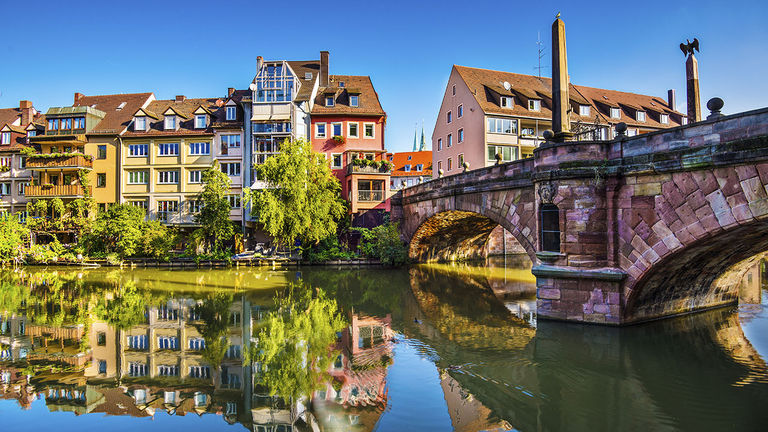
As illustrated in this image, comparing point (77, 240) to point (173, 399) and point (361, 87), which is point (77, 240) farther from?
point (173, 399)

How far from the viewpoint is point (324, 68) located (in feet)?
129

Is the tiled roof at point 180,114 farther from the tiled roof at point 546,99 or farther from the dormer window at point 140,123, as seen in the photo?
the tiled roof at point 546,99

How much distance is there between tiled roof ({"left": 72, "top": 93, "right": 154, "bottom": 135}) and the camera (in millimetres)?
36719

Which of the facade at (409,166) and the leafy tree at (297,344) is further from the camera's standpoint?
the facade at (409,166)

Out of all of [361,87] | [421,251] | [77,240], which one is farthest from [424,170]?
[77,240]

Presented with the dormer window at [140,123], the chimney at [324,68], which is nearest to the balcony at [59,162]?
the dormer window at [140,123]

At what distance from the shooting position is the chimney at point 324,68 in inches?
1538

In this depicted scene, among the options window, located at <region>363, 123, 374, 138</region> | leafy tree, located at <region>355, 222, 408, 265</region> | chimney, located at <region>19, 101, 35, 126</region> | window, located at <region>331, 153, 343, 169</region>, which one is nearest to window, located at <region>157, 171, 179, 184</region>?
window, located at <region>331, 153, 343, 169</region>

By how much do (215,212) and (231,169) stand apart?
222 inches

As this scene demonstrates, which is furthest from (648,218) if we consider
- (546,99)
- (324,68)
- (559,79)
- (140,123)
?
(140,123)

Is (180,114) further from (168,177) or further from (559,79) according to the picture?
(559,79)

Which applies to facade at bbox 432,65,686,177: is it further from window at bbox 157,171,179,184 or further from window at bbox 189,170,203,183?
window at bbox 157,171,179,184

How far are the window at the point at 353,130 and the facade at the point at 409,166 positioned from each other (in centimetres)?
2785

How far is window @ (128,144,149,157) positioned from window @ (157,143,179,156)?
114cm
